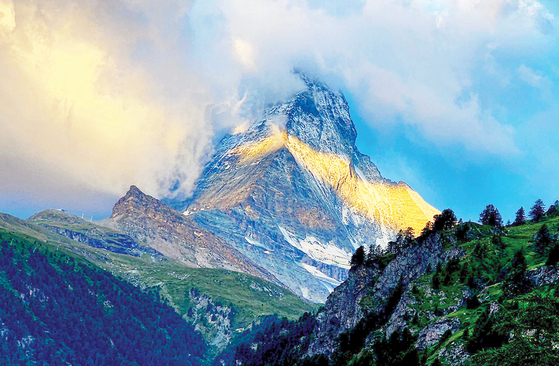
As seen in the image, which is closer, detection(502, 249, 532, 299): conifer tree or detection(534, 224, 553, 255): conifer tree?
detection(502, 249, 532, 299): conifer tree

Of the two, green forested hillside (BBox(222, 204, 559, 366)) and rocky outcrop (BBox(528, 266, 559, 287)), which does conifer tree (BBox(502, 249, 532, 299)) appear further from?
rocky outcrop (BBox(528, 266, 559, 287))

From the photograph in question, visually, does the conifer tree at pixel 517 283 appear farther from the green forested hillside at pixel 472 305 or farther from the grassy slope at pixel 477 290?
the grassy slope at pixel 477 290

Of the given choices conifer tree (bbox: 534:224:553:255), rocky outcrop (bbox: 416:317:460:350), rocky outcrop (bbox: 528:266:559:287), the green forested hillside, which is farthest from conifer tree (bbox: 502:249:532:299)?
conifer tree (bbox: 534:224:553:255)

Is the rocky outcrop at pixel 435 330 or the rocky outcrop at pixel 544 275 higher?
the rocky outcrop at pixel 544 275

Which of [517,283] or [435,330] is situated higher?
[517,283]

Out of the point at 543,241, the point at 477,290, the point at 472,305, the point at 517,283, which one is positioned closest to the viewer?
the point at 517,283

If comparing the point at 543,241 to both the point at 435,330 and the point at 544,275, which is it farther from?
the point at 435,330

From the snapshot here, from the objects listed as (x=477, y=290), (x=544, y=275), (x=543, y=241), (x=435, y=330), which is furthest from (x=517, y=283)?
(x=543, y=241)

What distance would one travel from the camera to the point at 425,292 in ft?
586

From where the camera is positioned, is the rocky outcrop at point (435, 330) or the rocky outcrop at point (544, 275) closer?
the rocky outcrop at point (544, 275)

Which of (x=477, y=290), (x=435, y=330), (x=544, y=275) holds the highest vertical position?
(x=544, y=275)

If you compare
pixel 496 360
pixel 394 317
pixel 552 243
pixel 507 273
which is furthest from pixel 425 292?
pixel 496 360

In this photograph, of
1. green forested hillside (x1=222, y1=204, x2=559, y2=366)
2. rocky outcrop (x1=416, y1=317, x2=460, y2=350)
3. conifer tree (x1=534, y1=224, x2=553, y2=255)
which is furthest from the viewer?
conifer tree (x1=534, y1=224, x2=553, y2=255)

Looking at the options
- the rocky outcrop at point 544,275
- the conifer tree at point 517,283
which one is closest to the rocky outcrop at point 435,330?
the conifer tree at point 517,283
